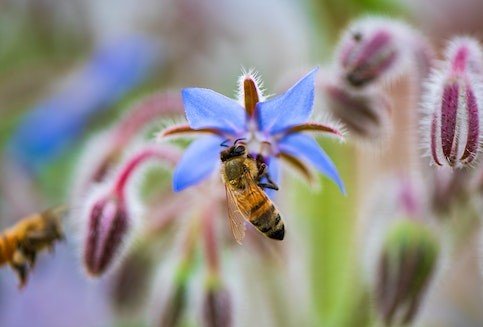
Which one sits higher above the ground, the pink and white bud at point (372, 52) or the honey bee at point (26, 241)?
the pink and white bud at point (372, 52)

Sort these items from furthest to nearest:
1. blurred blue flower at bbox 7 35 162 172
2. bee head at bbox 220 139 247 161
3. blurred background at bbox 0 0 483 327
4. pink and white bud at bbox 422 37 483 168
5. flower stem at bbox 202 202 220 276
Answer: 1. blurred blue flower at bbox 7 35 162 172
2. blurred background at bbox 0 0 483 327
3. flower stem at bbox 202 202 220 276
4. bee head at bbox 220 139 247 161
5. pink and white bud at bbox 422 37 483 168

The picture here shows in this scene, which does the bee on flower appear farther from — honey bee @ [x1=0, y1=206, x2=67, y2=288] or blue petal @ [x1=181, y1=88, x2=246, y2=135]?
honey bee @ [x1=0, y1=206, x2=67, y2=288]

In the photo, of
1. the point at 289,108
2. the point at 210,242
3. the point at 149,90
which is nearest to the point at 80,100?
the point at 149,90

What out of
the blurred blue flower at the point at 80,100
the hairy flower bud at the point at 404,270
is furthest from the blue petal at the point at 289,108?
the blurred blue flower at the point at 80,100

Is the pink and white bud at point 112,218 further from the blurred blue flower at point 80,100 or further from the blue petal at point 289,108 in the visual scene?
the blurred blue flower at point 80,100

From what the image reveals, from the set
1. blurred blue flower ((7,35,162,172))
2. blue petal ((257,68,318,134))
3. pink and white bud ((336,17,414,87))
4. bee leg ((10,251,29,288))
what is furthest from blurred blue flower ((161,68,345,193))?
blurred blue flower ((7,35,162,172))

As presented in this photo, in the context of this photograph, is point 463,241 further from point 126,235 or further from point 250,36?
point 250,36

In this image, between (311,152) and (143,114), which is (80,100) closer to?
(143,114)
